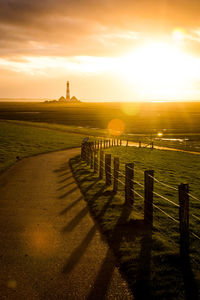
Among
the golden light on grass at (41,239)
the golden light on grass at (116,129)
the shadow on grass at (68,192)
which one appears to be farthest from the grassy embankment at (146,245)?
the golden light on grass at (116,129)

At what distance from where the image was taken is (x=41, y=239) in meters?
7.29

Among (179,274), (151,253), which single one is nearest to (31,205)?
(151,253)

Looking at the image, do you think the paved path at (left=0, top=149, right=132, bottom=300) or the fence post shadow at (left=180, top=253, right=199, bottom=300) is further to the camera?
the paved path at (left=0, top=149, right=132, bottom=300)

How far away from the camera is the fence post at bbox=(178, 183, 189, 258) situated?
6.37 m

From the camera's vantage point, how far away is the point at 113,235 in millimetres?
7430

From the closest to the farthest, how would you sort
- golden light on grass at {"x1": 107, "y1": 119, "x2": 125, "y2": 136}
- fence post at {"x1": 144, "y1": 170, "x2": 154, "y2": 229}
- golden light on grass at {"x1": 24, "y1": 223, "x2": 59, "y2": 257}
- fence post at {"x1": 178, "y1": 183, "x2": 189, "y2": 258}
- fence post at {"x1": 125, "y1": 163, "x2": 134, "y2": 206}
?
fence post at {"x1": 178, "y1": 183, "x2": 189, "y2": 258}
golden light on grass at {"x1": 24, "y1": 223, "x2": 59, "y2": 257}
fence post at {"x1": 144, "y1": 170, "x2": 154, "y2": 229}
fence post at {"x1": 125, "y1": 163, "x2": 134, "y2": 206}
golden light on grass at {"x1": 107, "y1": 119, "x2": 125, "y2": 136}

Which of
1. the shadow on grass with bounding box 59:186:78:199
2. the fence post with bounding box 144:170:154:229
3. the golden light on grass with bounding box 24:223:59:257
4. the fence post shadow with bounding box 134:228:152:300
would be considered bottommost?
the shadow on grass with bounding box 59:186:78:199

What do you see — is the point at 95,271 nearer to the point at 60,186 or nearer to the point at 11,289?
the point at 11,289

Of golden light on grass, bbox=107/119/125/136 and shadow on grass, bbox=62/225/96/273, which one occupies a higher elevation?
shadow on grass, bbox=62/225/96/273

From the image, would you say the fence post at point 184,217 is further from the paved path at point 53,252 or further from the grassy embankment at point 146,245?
the paved path at point 53,252

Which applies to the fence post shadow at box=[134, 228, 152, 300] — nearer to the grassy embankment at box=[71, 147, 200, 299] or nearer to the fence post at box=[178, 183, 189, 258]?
the grassy embankment at box=[71, 147, 200, 299]

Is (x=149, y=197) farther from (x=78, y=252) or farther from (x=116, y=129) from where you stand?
(x=116, y=129)

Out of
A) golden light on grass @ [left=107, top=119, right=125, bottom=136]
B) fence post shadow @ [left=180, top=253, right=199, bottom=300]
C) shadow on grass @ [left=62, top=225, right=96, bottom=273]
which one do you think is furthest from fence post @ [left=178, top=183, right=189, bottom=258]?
golden light on grass @ [left=107, top=119, right=125, bottom=136]

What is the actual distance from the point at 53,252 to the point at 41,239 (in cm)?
90
